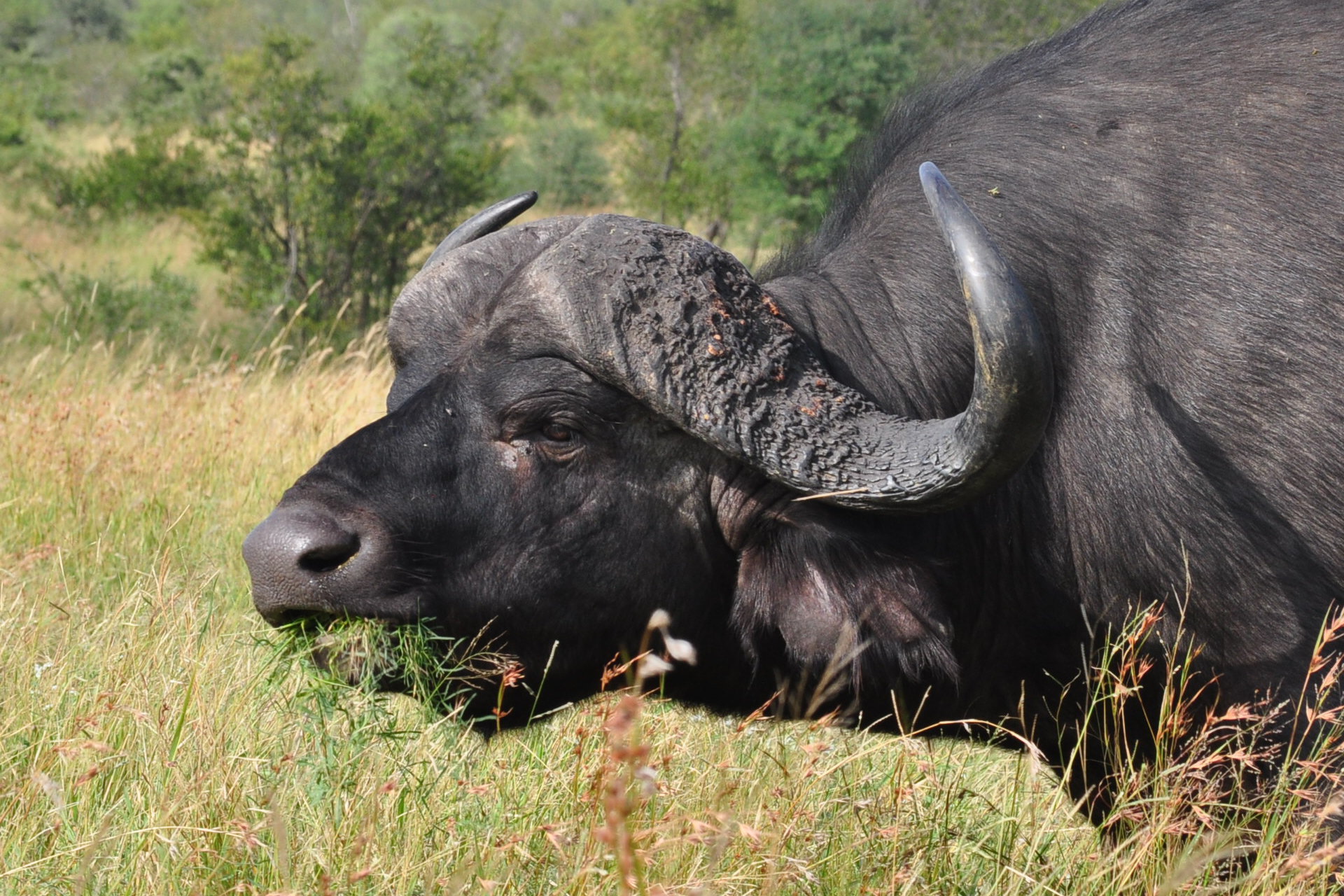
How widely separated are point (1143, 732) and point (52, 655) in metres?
3.44

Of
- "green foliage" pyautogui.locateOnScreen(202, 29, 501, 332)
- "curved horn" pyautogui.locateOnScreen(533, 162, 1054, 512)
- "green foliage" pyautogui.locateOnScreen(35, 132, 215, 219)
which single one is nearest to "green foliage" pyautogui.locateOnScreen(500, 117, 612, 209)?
"green foliage" pyautogui.locateOnScreen(35, 132, 215, 219)

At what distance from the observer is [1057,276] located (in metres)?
3.33

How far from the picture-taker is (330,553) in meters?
2.82

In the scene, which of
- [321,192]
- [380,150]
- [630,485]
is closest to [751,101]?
[380,150]

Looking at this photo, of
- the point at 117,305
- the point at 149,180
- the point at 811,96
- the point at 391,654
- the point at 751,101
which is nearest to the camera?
the point at 391,654

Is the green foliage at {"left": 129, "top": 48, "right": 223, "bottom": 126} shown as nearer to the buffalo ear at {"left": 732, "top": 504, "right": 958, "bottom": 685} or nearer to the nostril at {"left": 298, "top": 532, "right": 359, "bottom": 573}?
the nostril at {"left": 298, "top": 532, "right": 359, "bottom": 573}

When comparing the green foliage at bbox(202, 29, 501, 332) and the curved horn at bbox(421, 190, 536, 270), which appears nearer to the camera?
the curved horn at bbox(421, 190, 536, 270)

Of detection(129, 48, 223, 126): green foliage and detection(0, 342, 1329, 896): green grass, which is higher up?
detection(0, 342, 1329, 896): green grass

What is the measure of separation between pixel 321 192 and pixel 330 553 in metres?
10.3

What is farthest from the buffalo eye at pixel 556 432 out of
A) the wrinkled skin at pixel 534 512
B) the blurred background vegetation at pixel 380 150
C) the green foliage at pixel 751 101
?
the green foliage at pixel 751 101

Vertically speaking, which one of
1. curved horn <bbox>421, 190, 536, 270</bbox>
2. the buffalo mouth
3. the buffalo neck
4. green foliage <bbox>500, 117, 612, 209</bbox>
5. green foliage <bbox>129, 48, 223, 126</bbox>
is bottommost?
green foliage <bbox>500, 117, 612, 209</bbox>

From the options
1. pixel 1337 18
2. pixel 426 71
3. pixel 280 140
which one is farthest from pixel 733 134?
pixel 1337 18

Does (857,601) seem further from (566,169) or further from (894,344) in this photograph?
(566,169)

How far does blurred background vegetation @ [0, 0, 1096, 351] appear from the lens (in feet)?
41.4
